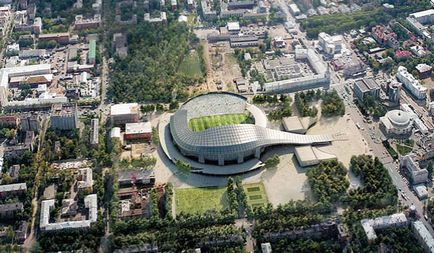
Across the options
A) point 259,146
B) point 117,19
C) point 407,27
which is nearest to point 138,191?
point 259,146

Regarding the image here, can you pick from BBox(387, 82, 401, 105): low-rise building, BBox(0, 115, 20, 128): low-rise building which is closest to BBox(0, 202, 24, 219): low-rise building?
BBox(0, 115, 20, 128): low-rise building

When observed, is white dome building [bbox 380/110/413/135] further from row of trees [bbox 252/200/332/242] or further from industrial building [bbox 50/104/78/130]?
industrial building [bbox 50/104/78/130]

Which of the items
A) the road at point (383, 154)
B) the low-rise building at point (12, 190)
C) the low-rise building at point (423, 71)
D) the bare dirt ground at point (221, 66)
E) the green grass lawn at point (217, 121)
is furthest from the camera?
the bare dirt ground at point (221, 66)

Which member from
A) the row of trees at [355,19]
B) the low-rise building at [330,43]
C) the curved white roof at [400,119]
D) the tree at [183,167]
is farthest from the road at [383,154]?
the tree at [183,167]

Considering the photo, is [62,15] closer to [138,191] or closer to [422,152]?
[138,191]

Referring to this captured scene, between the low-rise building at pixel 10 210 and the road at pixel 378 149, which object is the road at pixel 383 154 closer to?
the road at pixel 378 149

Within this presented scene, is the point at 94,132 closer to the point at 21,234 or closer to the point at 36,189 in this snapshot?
the point at 36,189
